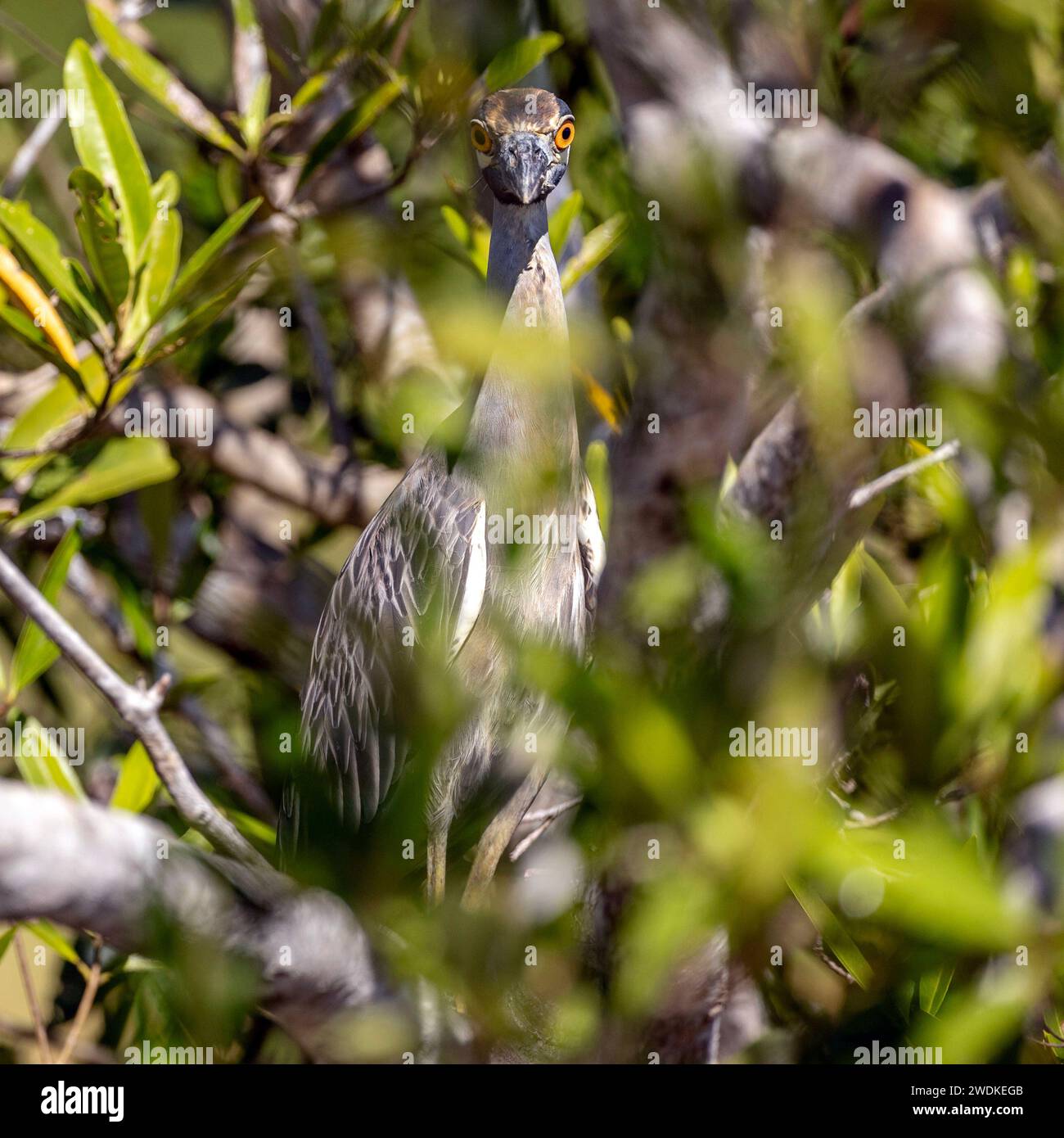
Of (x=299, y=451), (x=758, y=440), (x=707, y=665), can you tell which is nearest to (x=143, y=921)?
(x=707, y=665)

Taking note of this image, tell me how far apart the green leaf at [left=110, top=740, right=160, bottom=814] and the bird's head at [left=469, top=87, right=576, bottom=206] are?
845 mm

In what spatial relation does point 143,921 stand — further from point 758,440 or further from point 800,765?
point 758,440

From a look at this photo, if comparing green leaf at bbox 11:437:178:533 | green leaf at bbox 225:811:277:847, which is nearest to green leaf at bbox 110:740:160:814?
green leaf at bbox 225:811:277:847

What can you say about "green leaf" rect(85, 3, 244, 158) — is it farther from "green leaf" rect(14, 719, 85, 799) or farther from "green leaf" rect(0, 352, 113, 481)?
"green leaf" rect(14, 719, 85, 799)

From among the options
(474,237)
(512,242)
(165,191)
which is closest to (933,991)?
(512,242)

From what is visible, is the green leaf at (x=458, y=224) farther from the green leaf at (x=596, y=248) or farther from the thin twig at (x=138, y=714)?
the thin twig at (x=138, y=714)

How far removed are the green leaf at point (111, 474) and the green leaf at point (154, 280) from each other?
0.78 ft

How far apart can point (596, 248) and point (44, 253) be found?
2.14 ft

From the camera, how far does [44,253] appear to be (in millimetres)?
1116

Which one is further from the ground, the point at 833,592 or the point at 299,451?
the point at 299,451

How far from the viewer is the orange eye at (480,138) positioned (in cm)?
127

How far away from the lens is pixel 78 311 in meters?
1.13

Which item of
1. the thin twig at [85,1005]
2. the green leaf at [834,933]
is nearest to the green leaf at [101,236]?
the thin twig at [85,1005]
